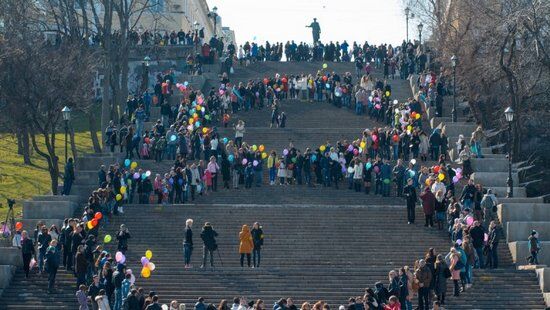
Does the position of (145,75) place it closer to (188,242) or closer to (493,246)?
(188,242)

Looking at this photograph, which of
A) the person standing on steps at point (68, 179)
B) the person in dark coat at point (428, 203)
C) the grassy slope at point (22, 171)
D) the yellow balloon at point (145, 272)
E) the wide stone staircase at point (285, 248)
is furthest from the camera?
the grassy slope at point (22, 171)

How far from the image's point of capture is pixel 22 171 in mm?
73812

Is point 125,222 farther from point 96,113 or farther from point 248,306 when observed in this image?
point 96,113

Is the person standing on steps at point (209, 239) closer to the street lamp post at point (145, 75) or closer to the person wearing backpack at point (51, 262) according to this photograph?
the person wearing backpack at point (51, 262)

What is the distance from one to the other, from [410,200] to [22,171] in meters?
23.7

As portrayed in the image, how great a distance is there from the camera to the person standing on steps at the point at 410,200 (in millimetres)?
55031

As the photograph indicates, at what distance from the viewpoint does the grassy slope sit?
68.9m

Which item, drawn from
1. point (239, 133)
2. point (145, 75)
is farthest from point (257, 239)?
point (145, 75)

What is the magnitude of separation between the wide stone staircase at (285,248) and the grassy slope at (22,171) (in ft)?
26.9

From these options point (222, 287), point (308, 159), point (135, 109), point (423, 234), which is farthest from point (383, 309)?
point (135, 109)

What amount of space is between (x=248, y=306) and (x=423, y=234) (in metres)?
11.7

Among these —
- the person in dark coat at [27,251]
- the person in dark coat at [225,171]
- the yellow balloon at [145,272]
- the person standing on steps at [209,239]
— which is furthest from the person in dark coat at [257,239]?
the person in dark coat at [225,171]

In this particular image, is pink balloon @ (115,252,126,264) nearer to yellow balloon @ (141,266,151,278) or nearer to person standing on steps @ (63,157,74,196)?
yellow balloon @ (141,266,151,278)

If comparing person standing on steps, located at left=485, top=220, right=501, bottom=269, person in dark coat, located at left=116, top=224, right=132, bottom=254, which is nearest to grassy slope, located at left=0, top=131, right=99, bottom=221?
person in dark coat, located at left=116, top=224, right=132, bottom=254
